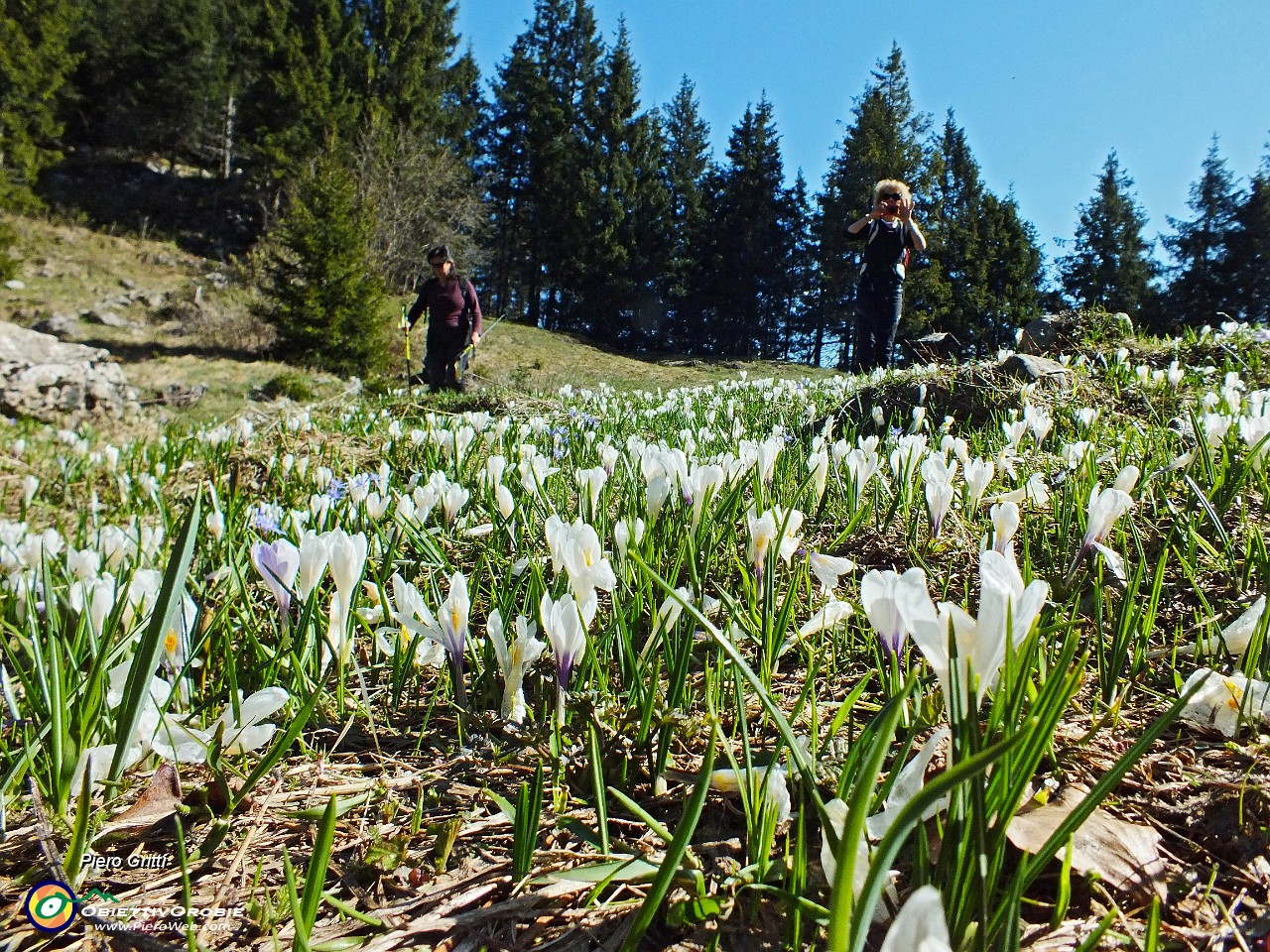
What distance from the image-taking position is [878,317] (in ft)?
23.1

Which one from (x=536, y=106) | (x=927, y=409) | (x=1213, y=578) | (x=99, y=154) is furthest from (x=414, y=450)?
(x=99, y=154)

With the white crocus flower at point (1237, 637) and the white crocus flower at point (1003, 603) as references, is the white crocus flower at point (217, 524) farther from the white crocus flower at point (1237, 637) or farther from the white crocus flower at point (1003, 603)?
the white crocus flower at point (1237, 637)

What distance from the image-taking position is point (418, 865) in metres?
0.85

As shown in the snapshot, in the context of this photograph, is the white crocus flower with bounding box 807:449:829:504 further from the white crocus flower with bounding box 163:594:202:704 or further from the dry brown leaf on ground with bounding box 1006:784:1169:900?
the white crocus flower with bounding box 163:594:202:704

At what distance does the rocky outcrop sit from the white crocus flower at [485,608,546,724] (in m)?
9.61

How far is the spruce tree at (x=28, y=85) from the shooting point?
80.1ft

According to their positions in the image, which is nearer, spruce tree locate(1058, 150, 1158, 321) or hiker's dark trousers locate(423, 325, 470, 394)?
hiker's dark trousers locate(423, 325, 470, 394)

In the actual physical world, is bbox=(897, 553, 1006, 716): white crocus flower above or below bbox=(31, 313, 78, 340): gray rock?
below

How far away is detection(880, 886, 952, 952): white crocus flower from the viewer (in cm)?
38

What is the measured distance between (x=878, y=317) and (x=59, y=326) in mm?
18199

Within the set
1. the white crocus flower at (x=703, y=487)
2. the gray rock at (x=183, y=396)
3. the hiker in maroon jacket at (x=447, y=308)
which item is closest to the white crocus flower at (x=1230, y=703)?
the white crocus flower at (x=703, y=487)

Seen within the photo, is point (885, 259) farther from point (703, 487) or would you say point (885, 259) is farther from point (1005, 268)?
point (1005, 268)

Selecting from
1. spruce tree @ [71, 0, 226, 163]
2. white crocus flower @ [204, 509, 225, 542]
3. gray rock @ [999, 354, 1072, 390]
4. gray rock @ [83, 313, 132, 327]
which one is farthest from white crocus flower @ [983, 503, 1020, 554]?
spruce tree @ [71, 0, 226, 163]

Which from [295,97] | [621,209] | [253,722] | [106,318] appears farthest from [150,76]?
[253,722]
